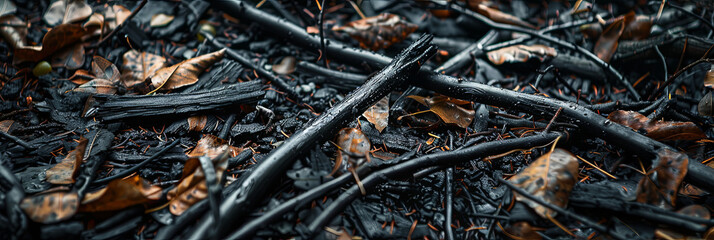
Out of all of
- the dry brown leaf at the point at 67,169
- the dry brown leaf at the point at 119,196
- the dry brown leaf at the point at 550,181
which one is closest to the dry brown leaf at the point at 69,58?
the dry brown leaf at the point at 67,169

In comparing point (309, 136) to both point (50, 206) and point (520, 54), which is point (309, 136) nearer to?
point (50, 206)

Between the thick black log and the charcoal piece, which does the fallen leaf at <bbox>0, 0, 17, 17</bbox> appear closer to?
the charcoal piece

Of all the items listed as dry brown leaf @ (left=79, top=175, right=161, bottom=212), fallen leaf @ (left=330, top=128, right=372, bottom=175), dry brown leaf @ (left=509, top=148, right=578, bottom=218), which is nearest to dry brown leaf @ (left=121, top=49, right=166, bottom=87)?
dry brown leaf @ (left=79, top=175, right=161, bottom=212)

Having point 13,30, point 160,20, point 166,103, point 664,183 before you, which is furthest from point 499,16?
point 13,30

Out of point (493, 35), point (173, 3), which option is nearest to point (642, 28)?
point (493, 35)

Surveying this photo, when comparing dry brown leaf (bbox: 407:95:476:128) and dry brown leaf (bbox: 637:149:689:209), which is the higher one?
dry brown leaf (bbox: 407:95:476:128)
